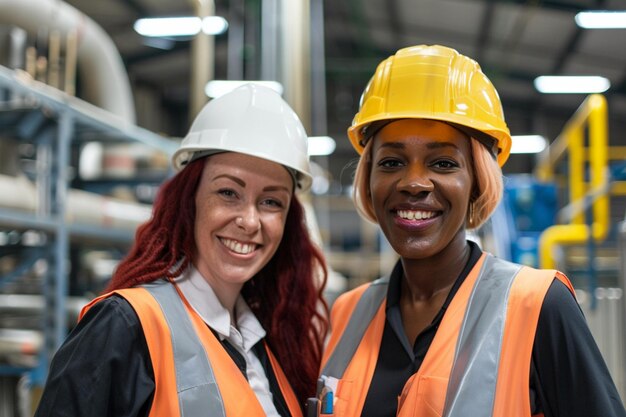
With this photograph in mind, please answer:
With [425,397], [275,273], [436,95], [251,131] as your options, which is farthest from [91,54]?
[425,397]

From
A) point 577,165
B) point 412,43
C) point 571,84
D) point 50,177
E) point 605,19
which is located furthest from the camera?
point 412,43

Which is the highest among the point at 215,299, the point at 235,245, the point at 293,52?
the point at 293,52

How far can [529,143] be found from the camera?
60.0 feet

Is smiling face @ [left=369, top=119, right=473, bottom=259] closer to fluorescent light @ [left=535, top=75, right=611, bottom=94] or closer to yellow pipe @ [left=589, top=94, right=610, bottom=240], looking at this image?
yellow pipe @ [left=589, top=94, right=610, bottom=240]

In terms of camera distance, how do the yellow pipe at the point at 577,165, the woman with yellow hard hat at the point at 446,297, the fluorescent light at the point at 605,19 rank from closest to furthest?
the woman with yellow hard hat at the point at 446,297 < the fluorescent light at the point at 605,19 < the yellow pipe at the point at 577,165

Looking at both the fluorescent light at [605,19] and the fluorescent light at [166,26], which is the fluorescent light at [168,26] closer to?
the fluorescent light at [166,26]

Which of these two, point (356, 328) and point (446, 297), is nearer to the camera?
point (446, 297)

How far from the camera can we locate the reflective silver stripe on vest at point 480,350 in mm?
1543

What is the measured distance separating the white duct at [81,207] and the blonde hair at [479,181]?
92.5 inches

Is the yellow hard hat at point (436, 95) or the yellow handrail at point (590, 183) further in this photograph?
the yellow handrail at point (590, 183)

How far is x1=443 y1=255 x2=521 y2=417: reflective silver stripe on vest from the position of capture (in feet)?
5.06

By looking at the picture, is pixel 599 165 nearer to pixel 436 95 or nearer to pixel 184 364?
pixel 436 95

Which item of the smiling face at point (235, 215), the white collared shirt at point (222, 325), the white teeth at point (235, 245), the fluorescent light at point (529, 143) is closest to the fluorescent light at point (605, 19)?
the smiling face at point (235, 215)

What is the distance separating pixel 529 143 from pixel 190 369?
1789cm
